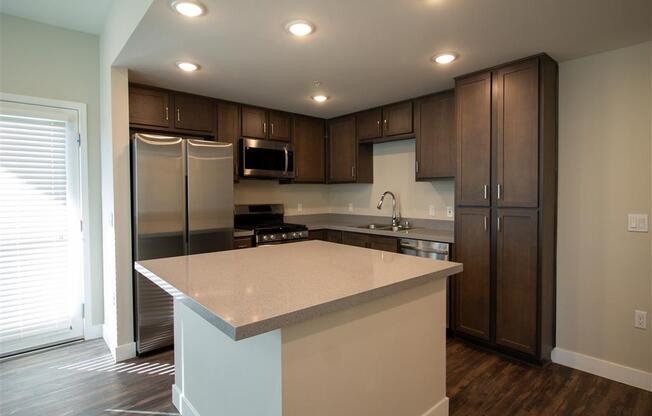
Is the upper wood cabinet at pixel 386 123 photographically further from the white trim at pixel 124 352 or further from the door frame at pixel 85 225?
the white trim at pixel 124 352

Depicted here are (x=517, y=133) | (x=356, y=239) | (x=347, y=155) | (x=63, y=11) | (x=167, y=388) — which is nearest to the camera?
(x=167, y=388)

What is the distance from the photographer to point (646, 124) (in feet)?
7.65

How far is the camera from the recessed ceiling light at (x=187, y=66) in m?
2.64

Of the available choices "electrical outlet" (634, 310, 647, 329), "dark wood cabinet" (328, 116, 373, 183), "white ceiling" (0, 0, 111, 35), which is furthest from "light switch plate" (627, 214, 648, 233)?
"white ceiling" (0, 0, 111, 35)

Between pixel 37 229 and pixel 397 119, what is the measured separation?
3.57 metres

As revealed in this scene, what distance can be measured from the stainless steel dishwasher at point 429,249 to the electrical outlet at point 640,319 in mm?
1276

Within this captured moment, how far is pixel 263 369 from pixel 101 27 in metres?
3.24

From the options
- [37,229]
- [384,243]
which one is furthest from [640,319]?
[37,229]

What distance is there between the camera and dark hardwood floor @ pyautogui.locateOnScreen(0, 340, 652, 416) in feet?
6.93

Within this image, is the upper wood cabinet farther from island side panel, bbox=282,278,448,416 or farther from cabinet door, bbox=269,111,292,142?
island side panel, bbox=282,278,448,416

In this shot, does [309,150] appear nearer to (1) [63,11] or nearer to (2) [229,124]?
(2) [229,124]

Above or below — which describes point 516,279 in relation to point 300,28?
below

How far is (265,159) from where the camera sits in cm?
396

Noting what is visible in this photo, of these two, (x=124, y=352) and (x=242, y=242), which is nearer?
(x=124, y=352)
